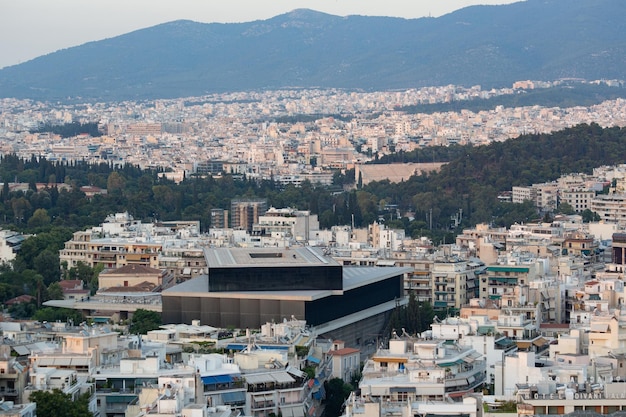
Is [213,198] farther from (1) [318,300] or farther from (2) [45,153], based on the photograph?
(2) [45,153]

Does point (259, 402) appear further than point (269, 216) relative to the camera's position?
No

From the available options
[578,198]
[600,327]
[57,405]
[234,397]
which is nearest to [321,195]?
[578,198]

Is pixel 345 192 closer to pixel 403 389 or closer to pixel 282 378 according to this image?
pixel 282 378

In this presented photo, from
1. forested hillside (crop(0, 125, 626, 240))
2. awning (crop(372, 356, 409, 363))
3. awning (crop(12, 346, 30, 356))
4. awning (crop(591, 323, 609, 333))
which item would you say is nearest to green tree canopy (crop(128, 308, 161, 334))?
awning (crop(12, 346, 30, 356))

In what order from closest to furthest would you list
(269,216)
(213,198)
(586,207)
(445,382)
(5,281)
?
(445,382), (5,281), (269,216), (586,207), (213,198)

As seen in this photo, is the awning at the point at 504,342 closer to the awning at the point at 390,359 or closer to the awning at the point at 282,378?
the awning at the point at 390,359

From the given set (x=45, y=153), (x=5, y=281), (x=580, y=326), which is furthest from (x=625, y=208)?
(x=45, y=153)
